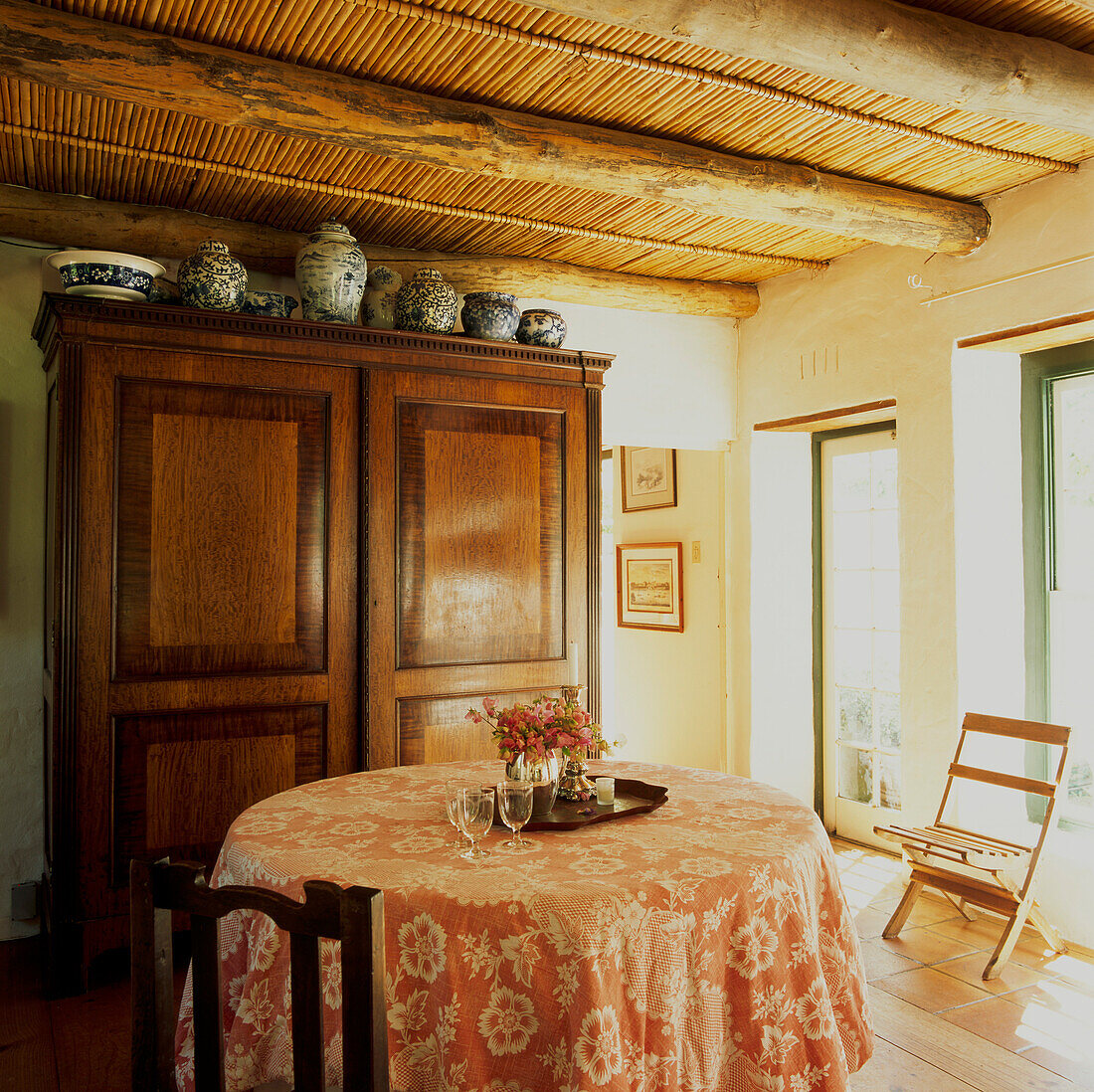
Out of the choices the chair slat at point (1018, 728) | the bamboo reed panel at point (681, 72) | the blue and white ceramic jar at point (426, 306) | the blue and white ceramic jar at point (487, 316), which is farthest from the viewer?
the blue and white ceramic jar at point (487, 316)

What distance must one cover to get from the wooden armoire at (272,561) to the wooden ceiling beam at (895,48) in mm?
1745

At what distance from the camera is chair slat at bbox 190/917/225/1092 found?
1376mm

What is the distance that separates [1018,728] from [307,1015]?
10.0ft

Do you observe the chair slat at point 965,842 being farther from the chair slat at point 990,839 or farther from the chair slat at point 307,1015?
the chair slat at point 307,1015

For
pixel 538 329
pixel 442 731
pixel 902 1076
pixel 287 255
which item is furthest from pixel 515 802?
pixel 287 255

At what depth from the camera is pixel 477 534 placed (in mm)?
3832

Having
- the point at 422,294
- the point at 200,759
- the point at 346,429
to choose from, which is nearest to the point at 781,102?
the point at 422,294

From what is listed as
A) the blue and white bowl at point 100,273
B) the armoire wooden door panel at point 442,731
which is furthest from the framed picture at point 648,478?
the blue and white bowl at point 100,273

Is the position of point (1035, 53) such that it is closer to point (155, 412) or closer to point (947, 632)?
point (947, 632)

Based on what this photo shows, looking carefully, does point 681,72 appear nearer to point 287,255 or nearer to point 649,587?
point 287,255

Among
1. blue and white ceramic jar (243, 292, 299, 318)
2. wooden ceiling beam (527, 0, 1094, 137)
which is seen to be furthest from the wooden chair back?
blue and white ceramic jar (243, 292, 299, 318)

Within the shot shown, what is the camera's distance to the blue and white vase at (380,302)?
3895mm

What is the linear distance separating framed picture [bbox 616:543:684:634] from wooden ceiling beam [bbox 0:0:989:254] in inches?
97.3

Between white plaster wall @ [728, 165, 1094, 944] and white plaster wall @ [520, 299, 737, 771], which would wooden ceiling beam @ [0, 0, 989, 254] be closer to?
white plaster wall @ [728, 165, 1094, 944]
